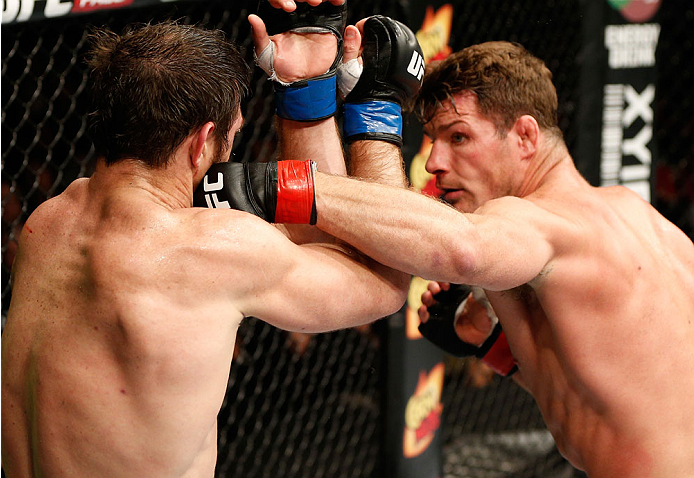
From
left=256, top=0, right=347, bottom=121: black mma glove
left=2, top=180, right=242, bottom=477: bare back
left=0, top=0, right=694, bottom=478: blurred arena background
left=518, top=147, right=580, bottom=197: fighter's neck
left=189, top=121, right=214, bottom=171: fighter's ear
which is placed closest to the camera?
left=2, top=180, right=242, bottom=477: bare back

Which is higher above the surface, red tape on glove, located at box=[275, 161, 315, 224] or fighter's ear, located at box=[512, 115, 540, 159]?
red tape on glove, located at box=[275, 161, 315, 224]

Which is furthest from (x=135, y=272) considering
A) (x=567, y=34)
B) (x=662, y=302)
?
(x=567, y=34)

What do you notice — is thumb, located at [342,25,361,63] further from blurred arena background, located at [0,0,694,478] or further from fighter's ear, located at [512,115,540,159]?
blurred arena background, located at [0,0,694,478]

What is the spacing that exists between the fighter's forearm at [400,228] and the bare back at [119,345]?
23cm

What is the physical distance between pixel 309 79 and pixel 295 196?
0.83 ft

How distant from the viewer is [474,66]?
1.64 meters

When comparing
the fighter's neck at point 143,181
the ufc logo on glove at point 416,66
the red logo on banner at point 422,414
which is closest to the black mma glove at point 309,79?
the ufc logo on glove at point 416,66

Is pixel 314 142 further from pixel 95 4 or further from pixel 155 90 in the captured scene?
pixel 95 4

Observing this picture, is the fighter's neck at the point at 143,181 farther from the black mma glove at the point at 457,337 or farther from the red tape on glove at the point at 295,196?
the black mma glove at the point at 457,337

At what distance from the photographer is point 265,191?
126 centimetres

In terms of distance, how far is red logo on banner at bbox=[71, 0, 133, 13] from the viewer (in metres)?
1.65

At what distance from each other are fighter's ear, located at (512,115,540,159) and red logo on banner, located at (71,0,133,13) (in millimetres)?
915

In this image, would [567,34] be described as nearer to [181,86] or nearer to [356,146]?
[356,146]

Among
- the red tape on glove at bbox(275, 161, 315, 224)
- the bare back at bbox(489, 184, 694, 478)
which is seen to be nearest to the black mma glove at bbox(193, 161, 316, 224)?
the red tape on glove at bbox(275, 161, 315, 224)
